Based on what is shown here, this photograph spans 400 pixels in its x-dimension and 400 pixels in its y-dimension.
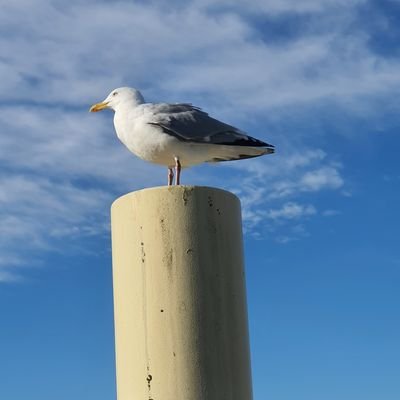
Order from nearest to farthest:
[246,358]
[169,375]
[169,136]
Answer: [169,375] → [246,358] → [169,136]

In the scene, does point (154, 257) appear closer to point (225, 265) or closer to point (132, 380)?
point (225, 265)

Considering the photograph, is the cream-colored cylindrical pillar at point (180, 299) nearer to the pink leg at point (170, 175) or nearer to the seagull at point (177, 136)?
the seagull at point (177, 136)

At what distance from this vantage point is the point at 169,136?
8.41 m

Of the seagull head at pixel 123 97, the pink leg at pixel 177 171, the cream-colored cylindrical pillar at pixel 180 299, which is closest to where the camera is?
the cream-colored cylindrical pillar at pixel 180 299

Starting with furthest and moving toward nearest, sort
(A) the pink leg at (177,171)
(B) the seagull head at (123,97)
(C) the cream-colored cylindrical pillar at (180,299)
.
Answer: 1. (B) the seagull head at (123,97)
2. (A) the pink leg at (177,171)
3. (C) the cream-colored cylindrical pillar at (180,299)

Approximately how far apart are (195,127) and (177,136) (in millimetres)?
329

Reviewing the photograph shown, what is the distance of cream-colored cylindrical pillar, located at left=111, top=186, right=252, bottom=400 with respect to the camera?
5.65m

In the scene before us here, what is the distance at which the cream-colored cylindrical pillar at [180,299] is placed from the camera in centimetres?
565

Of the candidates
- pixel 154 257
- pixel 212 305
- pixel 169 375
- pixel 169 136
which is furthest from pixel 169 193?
pixel 169 136

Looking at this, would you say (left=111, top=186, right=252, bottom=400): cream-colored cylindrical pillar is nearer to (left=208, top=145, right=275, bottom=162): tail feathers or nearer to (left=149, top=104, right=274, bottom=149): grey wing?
(left=149, top=104, right=274, bottom=149): grey wing

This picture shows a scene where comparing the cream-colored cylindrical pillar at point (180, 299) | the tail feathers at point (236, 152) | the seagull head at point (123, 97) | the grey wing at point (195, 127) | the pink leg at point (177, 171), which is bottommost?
the cream-colored cylindrical pillar at point (180, 299)

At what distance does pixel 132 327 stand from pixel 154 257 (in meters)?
0.63

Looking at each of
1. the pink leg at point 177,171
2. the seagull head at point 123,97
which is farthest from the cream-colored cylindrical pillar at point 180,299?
the seagull head at point 123,97

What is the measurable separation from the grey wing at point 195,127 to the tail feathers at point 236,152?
7cm
